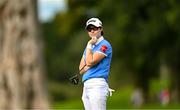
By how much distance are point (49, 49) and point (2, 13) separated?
258 feet

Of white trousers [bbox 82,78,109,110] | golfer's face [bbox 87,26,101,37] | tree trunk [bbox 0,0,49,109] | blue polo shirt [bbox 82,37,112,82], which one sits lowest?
white trousers [bbox 82,78,109,110]

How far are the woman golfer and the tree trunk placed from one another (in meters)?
13.6

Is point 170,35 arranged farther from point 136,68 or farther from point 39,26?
point 39,26

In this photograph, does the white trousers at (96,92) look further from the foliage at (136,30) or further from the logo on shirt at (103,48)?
the foliage at (136,30)

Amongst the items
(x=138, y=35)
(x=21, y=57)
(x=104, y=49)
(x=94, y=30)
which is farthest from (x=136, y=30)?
(x=104, y=49)

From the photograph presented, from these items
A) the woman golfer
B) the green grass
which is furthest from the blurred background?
the woman golfer

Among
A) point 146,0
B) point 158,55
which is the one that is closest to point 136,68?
point 158,55

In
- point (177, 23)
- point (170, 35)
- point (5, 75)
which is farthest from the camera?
point (170, 35)

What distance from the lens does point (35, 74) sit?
23.2m

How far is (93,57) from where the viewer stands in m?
9.20

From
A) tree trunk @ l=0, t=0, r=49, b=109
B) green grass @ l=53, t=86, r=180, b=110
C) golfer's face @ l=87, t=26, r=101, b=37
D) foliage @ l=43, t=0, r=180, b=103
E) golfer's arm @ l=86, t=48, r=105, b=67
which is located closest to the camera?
golfer's arm @ l=86, t=48, r=105, b=67

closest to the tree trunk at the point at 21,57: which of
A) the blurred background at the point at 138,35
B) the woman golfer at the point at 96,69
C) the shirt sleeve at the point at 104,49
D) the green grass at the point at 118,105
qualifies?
the blurred background at the point at 138,35

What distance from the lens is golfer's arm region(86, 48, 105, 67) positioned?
30.2 feet

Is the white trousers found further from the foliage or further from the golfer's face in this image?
the foliage
